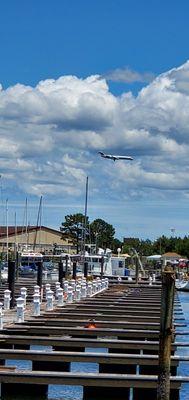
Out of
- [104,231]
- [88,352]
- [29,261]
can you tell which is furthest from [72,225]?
[88,352]

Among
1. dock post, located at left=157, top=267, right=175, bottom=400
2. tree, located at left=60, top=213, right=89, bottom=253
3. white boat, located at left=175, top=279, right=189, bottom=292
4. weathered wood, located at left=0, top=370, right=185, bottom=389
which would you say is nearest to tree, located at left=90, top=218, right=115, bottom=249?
tree, located at left=60, top=213, right=89, bottom=253

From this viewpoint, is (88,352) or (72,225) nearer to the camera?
(88,352)

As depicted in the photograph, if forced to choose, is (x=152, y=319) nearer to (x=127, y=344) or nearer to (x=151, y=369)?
(x=127, y=344)

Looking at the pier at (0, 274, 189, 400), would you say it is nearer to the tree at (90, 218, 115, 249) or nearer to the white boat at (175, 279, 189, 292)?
the white boat at (175, 279, 189, 292)

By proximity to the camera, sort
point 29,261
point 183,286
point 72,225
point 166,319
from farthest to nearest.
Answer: point 72,225, point 29,261, point 183,286, point 166,319

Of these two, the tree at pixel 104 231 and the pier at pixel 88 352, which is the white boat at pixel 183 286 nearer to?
the pier at pixel 88 352

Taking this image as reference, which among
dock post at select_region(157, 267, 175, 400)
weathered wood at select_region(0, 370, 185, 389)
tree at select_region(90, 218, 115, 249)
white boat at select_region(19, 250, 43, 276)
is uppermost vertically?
tree at select_region(90, 218, 115, 249)

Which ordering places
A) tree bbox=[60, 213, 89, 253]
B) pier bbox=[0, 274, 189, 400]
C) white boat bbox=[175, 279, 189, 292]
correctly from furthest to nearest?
tree bbox=[60, 213, 89, 253]
white boat bbox=[175, 279, 189, 292]
pier bbox=[0, 274, 189, 400]

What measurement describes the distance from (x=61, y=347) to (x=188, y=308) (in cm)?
4576

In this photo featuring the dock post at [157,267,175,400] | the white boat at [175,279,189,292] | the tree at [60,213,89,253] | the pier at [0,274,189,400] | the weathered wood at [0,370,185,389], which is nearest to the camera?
the dock post at [157,267,175,400]

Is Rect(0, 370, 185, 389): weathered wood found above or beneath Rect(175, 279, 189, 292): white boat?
beneath

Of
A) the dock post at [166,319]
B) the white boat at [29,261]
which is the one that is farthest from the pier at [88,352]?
the white boat at [29,261]

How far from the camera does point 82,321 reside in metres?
34.0

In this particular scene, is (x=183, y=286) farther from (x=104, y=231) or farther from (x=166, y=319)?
(x=104, y=231)
